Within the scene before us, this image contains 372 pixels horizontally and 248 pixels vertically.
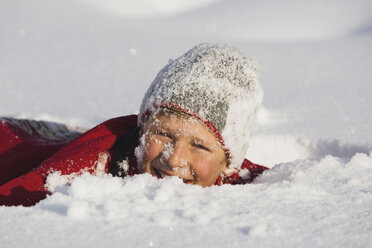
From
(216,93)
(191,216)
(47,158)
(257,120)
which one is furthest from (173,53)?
(191,216)

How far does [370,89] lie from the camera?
7.59 feet

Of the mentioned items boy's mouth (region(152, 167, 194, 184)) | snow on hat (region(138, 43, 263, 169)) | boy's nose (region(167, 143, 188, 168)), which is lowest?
boy's mouth (region(152, 167, 194, 184))

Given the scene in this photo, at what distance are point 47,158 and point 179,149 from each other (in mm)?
739

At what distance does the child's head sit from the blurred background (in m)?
0.68

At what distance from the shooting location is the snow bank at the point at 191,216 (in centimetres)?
69

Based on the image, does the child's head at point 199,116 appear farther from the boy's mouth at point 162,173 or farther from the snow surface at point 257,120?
the snow surface at point 257,120

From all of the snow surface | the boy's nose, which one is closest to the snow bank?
the snow surface

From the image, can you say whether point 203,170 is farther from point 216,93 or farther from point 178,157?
point 216,93

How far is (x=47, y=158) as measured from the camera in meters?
1.67

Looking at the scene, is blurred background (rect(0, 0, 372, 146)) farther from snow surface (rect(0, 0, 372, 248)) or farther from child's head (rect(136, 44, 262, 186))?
child's head (rect(136, 44, 262, 186))

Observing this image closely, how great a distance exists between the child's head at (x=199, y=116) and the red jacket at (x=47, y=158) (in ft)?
0.52

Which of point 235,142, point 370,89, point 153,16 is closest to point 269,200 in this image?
point 235,142

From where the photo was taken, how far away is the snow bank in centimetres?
69

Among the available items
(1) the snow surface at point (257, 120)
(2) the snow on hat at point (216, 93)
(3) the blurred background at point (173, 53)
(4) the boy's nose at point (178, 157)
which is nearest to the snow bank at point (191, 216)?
(1) the snow surface at point (257, 120)
